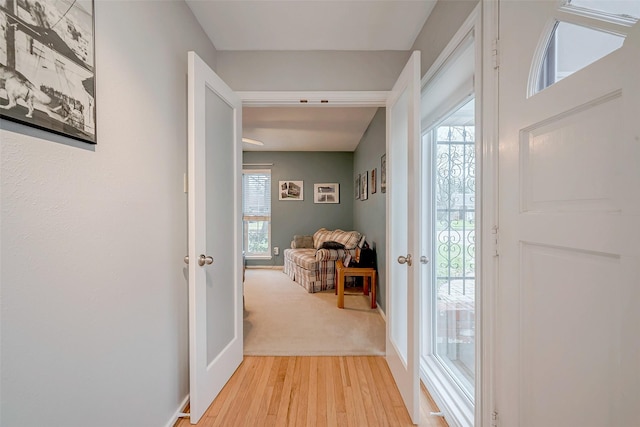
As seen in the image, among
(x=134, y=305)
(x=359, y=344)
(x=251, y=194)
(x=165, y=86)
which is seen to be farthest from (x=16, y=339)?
(x=251, y=194)

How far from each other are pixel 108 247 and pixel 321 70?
72.1 inches

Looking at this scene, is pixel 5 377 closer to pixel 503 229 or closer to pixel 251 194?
pixel 503 229

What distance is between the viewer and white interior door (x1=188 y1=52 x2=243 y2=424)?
1.44 meters

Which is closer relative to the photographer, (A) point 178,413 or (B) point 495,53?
(B) point 495,53

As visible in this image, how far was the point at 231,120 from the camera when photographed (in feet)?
6.41

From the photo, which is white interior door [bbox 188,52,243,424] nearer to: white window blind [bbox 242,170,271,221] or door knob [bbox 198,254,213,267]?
door knob [bbox 198,254,213,267]

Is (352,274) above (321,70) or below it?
below

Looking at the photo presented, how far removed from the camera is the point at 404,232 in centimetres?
192

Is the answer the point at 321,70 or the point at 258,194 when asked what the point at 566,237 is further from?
the point at 258,194

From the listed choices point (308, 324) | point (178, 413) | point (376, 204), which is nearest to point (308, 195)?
point (376, 204)

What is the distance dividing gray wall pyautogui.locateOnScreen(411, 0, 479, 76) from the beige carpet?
227cm

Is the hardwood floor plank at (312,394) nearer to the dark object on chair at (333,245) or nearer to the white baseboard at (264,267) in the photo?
the dark object on chair at (333,245)

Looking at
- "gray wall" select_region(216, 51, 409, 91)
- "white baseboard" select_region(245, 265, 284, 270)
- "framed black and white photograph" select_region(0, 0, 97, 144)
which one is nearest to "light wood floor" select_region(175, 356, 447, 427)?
"framed black and white photograph" select_region(0, 0, 97, 144)

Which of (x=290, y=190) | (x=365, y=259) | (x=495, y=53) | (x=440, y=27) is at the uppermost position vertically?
(x=440, y=27)
